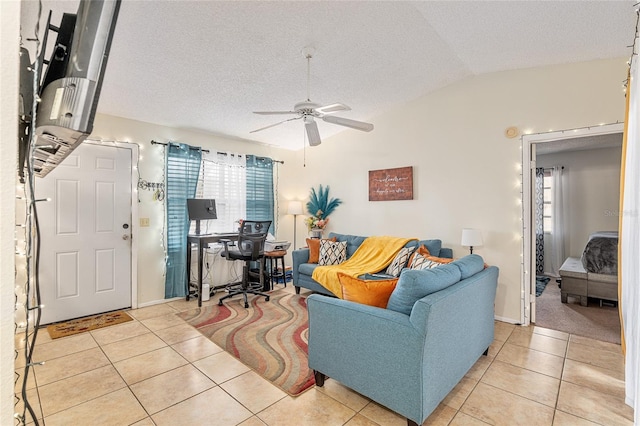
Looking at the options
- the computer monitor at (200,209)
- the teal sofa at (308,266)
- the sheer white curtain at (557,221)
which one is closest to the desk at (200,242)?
the computer monitor at (200,209)

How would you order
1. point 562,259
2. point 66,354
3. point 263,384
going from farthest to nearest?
point 562,259, point 66,354, point 263,384

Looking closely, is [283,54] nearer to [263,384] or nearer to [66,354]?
[263,384]

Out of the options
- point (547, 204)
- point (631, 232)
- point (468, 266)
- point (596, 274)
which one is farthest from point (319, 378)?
point (547, 204)

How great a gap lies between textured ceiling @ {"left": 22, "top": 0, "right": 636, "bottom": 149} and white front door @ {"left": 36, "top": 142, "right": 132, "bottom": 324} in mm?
746

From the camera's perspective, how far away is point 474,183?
12.6 ft

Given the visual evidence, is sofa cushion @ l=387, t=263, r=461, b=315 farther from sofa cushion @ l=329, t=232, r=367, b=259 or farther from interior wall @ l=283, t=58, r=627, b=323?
sofa cushion @ l=329, t=232, r=367, b=259

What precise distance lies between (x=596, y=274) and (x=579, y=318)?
743 millimetres

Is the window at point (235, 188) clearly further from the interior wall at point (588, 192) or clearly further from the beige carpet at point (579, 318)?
the interior wall at point (588, 192)

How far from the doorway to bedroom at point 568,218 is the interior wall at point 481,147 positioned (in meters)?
0.11

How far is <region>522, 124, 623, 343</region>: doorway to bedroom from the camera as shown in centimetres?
348

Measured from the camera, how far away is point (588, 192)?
5.36 m

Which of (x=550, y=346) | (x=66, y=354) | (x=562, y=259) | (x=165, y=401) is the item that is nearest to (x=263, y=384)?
(x=165, y=401)

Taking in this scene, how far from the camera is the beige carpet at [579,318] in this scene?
3230mm

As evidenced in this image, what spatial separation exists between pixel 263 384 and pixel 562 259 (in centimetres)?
589
